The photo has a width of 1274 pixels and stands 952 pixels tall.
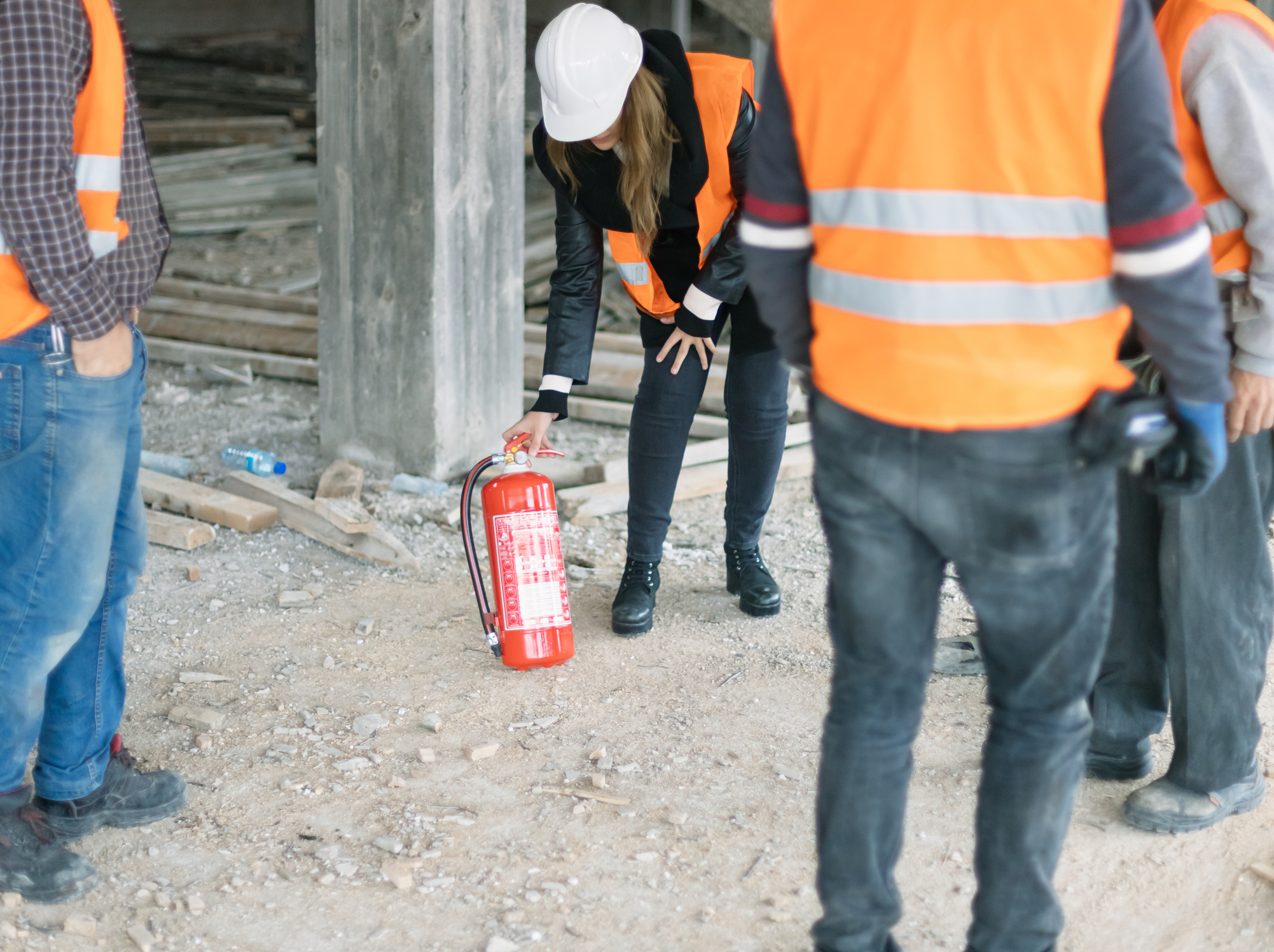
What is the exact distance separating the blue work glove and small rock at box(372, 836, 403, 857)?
170 cm

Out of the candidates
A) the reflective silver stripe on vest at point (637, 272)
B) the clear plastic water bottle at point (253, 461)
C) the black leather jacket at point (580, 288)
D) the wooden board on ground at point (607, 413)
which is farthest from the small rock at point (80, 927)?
the wooden board on ground at point (607, 413)

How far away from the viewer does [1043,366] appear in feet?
5.57

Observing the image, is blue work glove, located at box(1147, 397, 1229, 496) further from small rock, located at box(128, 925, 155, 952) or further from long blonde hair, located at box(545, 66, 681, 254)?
small rock, located at box(128, 925, 155, 952)

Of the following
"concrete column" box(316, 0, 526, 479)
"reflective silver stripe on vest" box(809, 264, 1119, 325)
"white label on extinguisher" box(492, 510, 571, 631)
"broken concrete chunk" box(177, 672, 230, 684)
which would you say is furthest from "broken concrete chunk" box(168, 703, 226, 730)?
"reflective silver stripe on vest" box(809, 264, 1119, 325)

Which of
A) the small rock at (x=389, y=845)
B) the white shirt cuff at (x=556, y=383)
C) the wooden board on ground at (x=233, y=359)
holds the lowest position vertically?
the wooden board on ground at (x=233, y=359)

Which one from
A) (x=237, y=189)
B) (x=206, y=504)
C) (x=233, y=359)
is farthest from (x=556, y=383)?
(x=237, y=189)

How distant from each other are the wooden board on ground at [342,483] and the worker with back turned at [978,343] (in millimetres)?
3098

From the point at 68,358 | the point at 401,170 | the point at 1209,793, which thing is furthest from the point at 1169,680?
the point at 401,170

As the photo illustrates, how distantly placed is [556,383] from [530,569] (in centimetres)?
54

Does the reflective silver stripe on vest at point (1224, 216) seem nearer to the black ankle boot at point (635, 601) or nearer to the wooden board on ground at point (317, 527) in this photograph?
the black ankle boot at point (635, 601)

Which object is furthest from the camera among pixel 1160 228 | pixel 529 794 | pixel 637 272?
pixel 637 272

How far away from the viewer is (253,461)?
4.95m

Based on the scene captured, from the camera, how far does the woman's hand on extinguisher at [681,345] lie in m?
3.55

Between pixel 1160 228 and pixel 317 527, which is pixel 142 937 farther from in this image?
pixel 317 527
